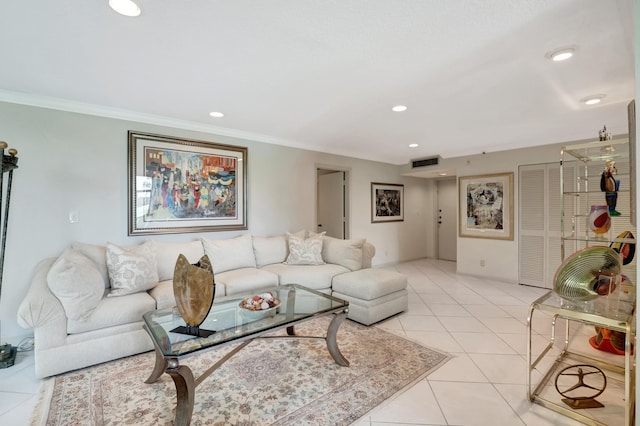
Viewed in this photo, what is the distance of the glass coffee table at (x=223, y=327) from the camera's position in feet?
4.91

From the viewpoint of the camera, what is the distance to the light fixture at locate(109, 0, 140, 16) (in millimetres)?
1426

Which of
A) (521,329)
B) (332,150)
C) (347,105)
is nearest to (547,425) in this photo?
(521,329)

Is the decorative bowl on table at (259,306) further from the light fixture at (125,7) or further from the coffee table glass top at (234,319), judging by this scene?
the light fixture at (125,7)

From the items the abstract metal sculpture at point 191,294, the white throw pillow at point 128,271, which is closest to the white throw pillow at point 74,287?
the white throw pillow at point 128,271

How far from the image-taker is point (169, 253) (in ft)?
10.0

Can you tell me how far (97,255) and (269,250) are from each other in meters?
1.81

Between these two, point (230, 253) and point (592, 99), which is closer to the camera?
point (592, 99)

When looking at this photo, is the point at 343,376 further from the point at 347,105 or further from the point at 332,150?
the point at 332,150

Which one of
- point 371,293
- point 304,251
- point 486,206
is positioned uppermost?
point 486,206

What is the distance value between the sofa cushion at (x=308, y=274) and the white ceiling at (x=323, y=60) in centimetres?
178

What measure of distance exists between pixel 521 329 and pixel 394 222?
11.1ft

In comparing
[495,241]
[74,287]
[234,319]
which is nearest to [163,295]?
[74,287]

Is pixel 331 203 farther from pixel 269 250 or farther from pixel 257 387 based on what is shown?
pixel 257 387

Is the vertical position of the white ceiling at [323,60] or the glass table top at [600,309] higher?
the white ceiling at [323,60]
